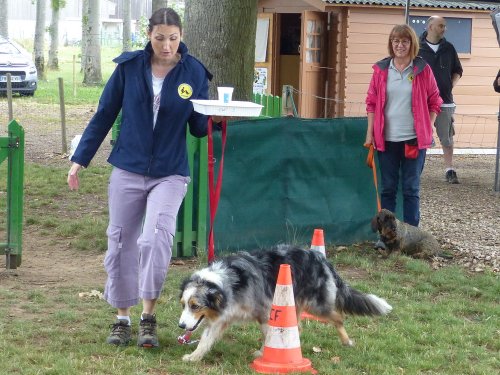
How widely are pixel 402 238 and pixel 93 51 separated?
997 inches

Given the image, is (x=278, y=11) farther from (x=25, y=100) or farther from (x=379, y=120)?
(x=25, y=100)

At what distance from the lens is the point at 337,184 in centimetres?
894

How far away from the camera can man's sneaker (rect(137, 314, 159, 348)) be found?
18.0ft

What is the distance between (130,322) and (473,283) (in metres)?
3.23

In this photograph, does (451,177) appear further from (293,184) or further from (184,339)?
(184,339)

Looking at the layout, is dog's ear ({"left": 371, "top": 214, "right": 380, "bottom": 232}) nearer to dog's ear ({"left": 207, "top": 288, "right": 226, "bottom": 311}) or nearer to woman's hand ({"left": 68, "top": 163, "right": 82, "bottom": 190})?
dog's ear ({"left": 207, "top": 288, "right": 226, "bottom": 311})

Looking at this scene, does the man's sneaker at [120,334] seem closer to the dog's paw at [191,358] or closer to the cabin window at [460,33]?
the dog's paw at [191,358]

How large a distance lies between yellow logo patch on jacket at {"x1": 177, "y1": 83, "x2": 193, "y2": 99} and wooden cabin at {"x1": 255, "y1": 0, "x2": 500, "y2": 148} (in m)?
10.4

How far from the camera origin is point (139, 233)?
219 inches

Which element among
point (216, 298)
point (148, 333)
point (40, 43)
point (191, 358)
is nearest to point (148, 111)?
point (216, 298)

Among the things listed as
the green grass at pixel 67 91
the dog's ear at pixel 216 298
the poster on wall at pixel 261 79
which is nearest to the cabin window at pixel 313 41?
the poster on wall at pixel 261 79

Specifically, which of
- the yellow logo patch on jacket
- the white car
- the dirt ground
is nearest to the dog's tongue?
the yellow logo patch on jacket

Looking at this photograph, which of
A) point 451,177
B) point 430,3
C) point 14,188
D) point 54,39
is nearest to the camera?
point 14,188

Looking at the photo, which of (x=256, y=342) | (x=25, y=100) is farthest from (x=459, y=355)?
(x=25, y=100)
